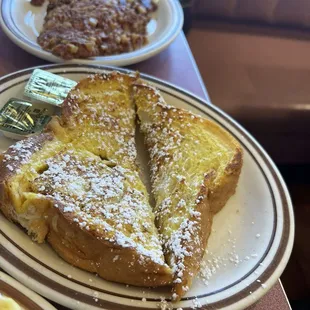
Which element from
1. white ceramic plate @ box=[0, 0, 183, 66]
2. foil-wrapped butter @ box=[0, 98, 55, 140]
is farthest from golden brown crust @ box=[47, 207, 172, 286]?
white ceramic plate @ box=[0, 0, 183, 66]

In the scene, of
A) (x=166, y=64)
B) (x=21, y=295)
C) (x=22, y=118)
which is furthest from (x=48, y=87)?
(x=21, y=295)

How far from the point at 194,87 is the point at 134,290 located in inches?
32.6

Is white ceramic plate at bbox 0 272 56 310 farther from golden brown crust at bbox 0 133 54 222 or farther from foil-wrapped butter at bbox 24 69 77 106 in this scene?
foil-wrapped butter at bbox 24 69 77 106

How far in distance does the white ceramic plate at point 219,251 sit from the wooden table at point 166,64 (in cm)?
15

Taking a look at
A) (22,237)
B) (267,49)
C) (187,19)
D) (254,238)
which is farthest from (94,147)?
(267,49)

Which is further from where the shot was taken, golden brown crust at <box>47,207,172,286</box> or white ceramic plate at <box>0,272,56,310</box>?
golden brown crust at <box>47,207,172,286</box>

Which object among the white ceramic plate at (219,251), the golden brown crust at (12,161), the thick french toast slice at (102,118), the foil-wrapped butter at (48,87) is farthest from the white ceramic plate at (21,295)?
the foil-wrapped butter at (48,87)

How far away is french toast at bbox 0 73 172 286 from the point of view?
848mm

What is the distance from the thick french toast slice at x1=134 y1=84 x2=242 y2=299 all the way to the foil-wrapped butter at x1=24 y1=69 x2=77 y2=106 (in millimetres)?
190

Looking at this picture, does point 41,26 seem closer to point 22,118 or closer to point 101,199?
point 22,118

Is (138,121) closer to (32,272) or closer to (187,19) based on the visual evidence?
(32,272)

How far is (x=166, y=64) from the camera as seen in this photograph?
159 centimetres

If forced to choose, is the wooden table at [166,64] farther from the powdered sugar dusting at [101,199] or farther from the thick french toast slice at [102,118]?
the powdered sugar dusting at [101,199]

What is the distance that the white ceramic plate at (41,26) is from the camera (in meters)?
1.41
